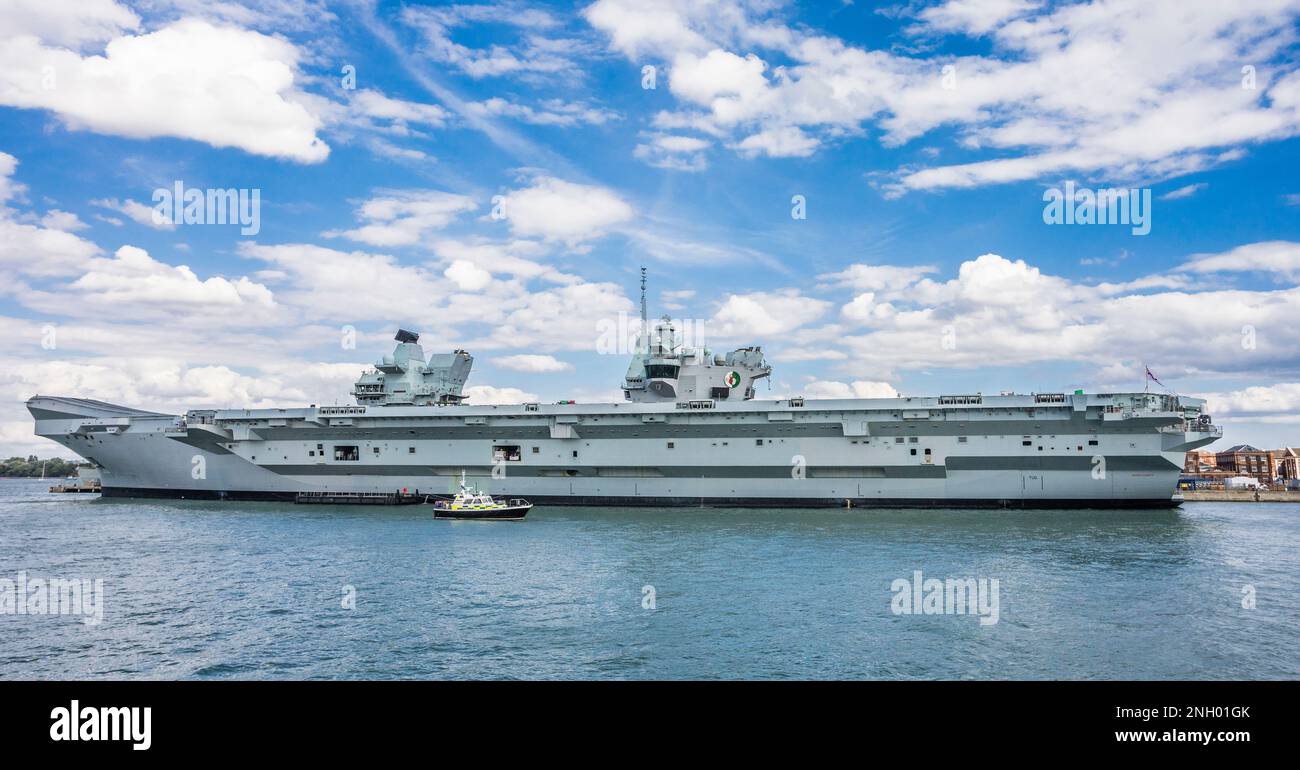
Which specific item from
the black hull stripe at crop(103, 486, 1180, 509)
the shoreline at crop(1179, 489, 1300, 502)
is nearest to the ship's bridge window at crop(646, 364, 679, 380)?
the black hull stripe at crop(103, 486, 1180, 509)

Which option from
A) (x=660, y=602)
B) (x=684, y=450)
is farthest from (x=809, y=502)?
(x=660, y=602)

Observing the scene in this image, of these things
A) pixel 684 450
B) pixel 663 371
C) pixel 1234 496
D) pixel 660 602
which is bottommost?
pixel 1234 496

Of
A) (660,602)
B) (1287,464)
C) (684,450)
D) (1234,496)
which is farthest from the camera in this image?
(1287,464)

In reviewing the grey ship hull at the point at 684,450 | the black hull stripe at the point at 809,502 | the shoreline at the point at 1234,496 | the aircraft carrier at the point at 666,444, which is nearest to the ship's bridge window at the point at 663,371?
the aircraft carrier at the point at 666,444

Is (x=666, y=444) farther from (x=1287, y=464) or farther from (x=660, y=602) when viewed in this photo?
(x=1287, y=464)

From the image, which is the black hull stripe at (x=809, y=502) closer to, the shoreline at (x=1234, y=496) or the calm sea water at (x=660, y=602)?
the calm sea water at (x=660, y=602)

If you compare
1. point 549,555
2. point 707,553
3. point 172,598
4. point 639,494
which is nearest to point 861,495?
point 639,494
